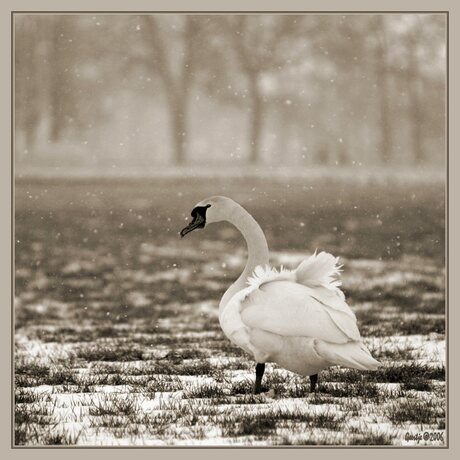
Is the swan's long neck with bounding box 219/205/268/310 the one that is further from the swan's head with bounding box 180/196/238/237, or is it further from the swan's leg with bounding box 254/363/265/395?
the swan's leg with bounding box 254/363/265/395

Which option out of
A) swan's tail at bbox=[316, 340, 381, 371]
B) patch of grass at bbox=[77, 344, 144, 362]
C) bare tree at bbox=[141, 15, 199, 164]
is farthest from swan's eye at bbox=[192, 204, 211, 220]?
bare tree at bbox=[141, 15, 199, 164]

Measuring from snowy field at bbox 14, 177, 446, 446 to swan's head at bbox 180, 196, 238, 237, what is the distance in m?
1.31

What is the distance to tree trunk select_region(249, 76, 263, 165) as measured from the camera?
38531 millimetres

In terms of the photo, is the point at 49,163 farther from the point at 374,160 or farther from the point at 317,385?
the point at 317,385

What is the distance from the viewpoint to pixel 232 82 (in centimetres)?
3969

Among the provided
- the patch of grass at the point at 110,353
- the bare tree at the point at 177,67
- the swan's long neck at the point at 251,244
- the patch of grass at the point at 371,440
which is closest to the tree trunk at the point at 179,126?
the bare tree at the point at 177,67

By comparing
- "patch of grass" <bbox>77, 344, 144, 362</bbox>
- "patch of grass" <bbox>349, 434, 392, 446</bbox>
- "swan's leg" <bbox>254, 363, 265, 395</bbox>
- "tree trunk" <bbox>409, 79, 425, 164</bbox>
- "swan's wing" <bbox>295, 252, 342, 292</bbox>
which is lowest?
"patch of grass" <bbox>349, 434, 392, 446</bbox>

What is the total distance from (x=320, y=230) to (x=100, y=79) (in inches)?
701

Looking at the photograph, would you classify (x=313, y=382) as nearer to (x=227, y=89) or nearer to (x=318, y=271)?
(x=318, y=271)

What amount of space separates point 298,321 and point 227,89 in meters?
34.9

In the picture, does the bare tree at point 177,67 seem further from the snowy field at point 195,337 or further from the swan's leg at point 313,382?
the swan's leg at point 313,382

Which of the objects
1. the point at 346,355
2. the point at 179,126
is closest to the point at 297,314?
the point at 346,355

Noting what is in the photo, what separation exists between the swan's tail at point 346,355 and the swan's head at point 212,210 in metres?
1.42

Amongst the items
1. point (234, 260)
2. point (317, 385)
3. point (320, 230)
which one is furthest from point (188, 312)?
point (320, 230)
